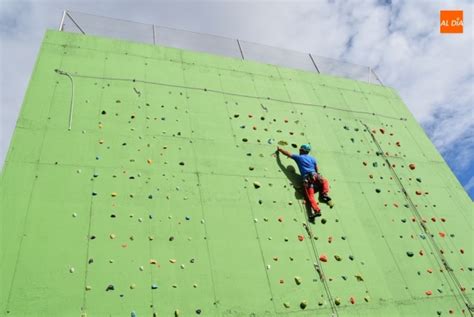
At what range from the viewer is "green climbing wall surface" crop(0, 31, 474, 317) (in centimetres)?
453

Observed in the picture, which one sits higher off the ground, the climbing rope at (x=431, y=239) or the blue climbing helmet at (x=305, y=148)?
the blue climbing helmet at (x=305, y=148)

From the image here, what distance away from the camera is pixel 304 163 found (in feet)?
21.2

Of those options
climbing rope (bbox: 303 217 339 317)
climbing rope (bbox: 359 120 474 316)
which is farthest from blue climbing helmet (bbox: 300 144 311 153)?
climbing rope (bbox: 359 120 474 316)

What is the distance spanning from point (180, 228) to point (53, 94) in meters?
2.97

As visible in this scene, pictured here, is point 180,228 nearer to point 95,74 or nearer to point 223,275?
point 223,275

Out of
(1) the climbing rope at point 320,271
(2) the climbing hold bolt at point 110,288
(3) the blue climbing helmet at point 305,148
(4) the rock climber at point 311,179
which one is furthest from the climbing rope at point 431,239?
(2) the climbing hold bolt at point 110,288

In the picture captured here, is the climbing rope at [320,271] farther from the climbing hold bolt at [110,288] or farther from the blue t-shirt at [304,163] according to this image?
the climbing hold bolt at [110,288]

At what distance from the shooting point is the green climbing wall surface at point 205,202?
453cm

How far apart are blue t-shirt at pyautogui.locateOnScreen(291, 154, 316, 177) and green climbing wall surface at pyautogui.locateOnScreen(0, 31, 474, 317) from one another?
291 millimetres

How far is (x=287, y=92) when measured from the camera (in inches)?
324

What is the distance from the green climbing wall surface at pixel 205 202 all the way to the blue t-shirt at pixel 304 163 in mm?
291

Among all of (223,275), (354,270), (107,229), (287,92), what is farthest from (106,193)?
(287,92)

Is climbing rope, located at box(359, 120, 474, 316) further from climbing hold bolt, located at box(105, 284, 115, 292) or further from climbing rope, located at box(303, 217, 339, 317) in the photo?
climbing hold bolt, located at box(105, 284, 115, 292)

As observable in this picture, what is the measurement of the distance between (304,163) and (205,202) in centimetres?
187
